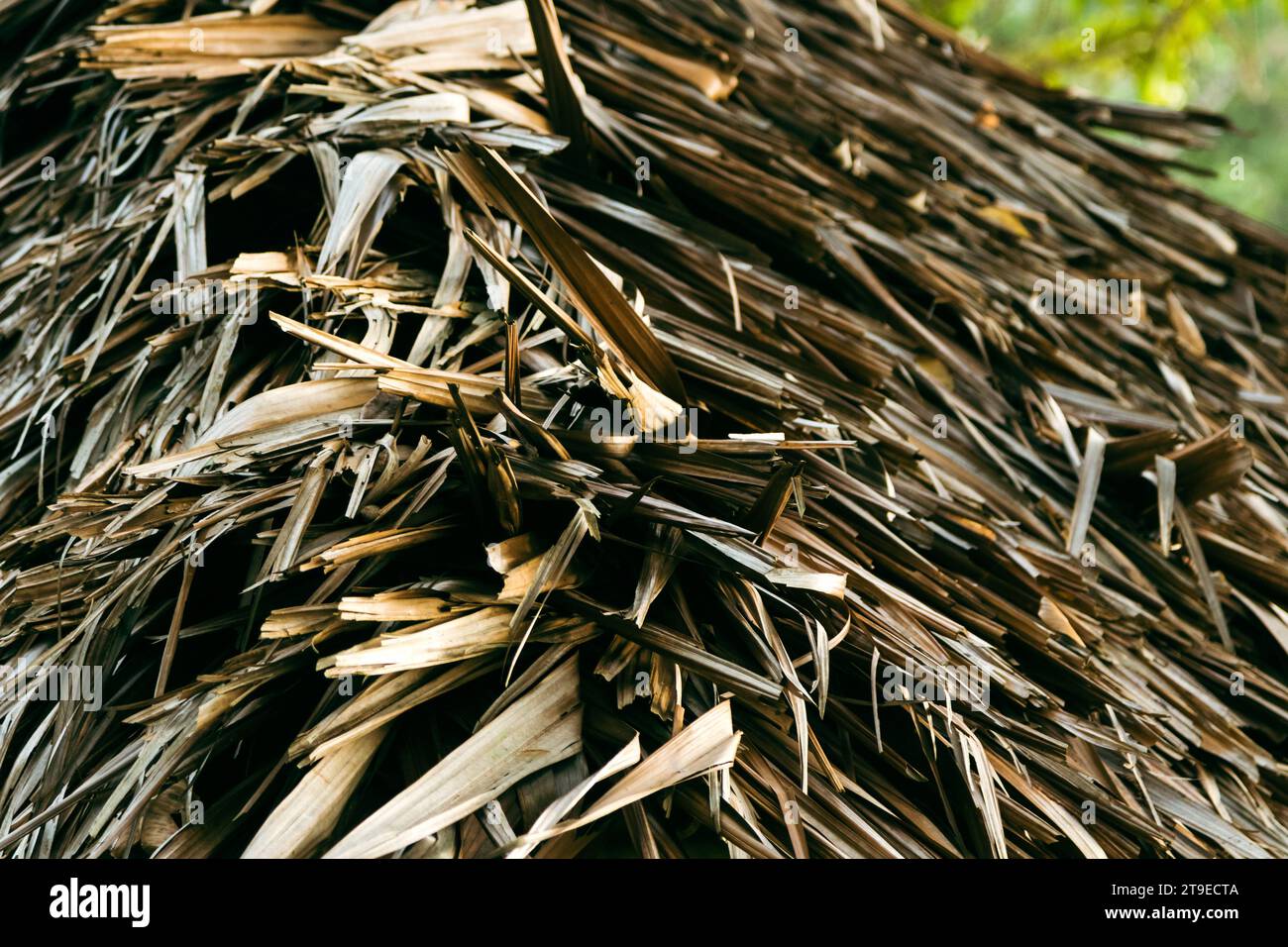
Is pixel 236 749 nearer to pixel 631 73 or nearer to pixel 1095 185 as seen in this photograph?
pixel 631 73

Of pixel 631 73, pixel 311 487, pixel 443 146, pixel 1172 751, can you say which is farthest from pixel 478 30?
pixel 1172 751

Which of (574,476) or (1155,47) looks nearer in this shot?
(574,476)

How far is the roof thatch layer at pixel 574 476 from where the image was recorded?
977mm

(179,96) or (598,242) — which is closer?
(598,242)

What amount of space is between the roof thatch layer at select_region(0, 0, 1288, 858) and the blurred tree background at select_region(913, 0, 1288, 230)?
3.69 feet

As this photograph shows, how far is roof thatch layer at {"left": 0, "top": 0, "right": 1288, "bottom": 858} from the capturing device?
977mm

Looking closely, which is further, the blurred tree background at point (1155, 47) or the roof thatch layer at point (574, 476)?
the blurred tree background at point (1155, 47)

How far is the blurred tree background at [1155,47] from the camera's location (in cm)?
481

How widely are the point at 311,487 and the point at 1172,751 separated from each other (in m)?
1.07

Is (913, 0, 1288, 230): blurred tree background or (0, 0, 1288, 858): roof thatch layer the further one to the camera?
(913, 0, 1288, 230): blurred tree background

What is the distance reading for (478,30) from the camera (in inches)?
63.3

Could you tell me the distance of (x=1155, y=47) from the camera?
16.1 feet

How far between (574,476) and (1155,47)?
197 inches

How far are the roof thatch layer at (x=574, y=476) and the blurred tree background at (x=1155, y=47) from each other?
113 cm
